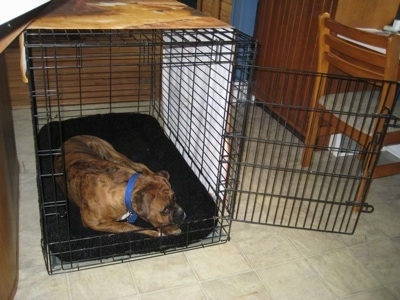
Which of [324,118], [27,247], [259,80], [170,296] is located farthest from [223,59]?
[259,80]

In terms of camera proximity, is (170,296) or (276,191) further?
(276,191)

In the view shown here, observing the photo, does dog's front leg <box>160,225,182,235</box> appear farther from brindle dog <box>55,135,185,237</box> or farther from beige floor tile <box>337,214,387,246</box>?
beige floor tile <box>337,214,387,246</box>

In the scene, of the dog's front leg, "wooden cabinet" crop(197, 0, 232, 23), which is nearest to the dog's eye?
the dog's front leg

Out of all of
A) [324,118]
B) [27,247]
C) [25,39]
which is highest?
A: [25,39]

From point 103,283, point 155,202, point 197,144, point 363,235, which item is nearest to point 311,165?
point 363,235

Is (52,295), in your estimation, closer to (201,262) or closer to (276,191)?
(201,262)

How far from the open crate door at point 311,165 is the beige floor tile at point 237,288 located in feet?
1.24

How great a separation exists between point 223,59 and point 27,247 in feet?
4.15

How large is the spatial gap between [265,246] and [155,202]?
2.03 feet

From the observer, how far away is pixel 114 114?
3.07 m

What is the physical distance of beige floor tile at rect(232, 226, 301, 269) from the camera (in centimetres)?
192

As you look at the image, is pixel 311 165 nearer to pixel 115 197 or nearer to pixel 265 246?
pixel 265 246

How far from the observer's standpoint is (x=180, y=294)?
1.69m

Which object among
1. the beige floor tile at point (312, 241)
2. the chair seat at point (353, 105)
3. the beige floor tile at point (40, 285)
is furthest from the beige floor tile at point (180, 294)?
the chair seat at point (353, 105)
